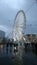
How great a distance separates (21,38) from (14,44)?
2.15m

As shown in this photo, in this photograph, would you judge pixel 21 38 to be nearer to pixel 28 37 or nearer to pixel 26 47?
pixel 26 47

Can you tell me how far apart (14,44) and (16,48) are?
1582 millimetres

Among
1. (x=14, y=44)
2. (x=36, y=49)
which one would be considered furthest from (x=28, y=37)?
(x=14, y=44)

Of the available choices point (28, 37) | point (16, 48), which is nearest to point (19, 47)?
point (16, 48)

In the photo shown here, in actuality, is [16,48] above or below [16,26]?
below

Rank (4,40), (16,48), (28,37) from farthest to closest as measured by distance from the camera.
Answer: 1. (28,37)
2. (4,40)
3. (16,48)

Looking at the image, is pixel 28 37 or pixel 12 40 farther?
pixel 28 37

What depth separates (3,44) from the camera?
36656 mm

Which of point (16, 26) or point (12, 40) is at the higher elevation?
point (16, 26)

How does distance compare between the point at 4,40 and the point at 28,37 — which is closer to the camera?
the point at 4,40

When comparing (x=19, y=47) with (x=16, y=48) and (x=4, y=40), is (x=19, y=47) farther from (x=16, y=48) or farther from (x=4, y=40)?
(x=4, y=40)

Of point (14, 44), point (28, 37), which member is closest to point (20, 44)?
point (14, 44)

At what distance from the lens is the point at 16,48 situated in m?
33.8

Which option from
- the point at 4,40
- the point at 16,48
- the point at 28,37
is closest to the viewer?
the point at 16,48
